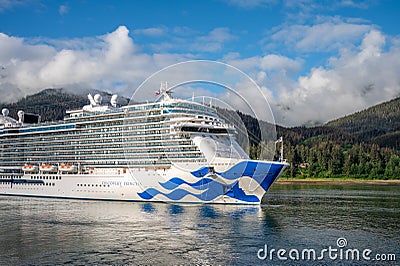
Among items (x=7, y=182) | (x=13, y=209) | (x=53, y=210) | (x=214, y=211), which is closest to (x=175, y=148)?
(x=214, y=211)

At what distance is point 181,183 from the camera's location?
3728cm

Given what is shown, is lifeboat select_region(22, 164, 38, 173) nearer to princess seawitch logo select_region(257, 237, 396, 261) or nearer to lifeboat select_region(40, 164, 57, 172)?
lifeboat select_region(40, 164, 57, 172)

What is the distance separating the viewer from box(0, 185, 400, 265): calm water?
20.2m

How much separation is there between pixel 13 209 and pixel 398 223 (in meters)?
30.2

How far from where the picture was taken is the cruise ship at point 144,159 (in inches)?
1446

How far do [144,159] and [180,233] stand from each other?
15.8 m

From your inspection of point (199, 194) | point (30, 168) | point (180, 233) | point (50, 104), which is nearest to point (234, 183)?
point (199, 194)

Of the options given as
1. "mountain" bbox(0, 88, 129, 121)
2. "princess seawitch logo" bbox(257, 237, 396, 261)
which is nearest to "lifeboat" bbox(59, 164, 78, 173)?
"princess seawitch logo" bbox(257, 237, 396, 261)

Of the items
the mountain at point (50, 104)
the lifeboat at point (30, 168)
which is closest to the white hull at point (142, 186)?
the lifeboat at point (30, 168)

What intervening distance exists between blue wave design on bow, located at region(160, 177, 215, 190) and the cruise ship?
81 mm

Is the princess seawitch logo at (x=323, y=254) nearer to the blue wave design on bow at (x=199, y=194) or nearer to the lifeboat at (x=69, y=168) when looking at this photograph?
the blue wave design on bow at (x=199, y=194)

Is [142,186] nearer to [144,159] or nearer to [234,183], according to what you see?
[144,159]

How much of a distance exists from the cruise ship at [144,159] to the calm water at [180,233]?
183 centimetres

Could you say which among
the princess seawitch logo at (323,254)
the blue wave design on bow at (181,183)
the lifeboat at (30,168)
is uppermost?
the lifeboat at (30,168)
